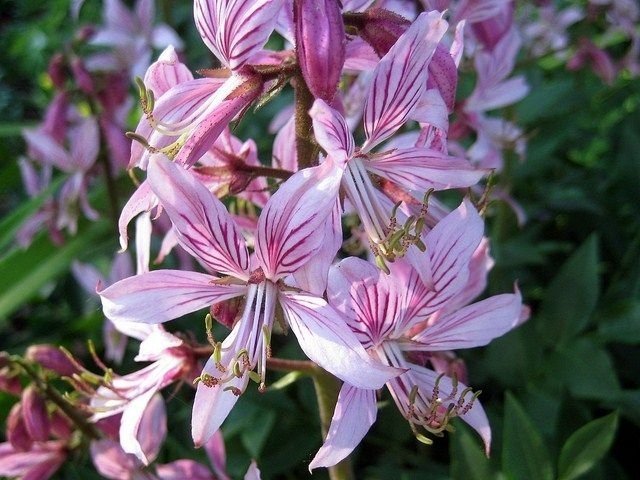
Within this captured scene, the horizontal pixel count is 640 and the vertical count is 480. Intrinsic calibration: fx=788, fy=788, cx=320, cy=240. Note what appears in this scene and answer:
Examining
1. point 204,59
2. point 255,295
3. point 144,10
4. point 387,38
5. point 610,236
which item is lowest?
point 610,236

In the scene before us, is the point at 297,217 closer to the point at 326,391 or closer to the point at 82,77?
the point at 326,391

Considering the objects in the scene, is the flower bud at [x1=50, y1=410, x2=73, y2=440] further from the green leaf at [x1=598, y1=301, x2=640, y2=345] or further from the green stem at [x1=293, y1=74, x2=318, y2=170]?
the green leaf at [x1=598, y1=301, x2=640, y2=345]

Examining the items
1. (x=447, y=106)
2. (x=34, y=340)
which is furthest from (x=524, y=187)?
(x=447, y=106)

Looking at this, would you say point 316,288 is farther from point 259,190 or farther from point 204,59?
point 204,59

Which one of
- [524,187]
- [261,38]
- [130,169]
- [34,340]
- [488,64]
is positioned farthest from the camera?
[524,187]

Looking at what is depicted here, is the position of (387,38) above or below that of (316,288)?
above

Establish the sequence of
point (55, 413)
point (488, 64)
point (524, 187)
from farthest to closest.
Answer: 1. point (524, 187)
2. point (488, 64)
3. point (55, 413)

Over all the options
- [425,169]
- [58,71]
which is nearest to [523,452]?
[425,169]
